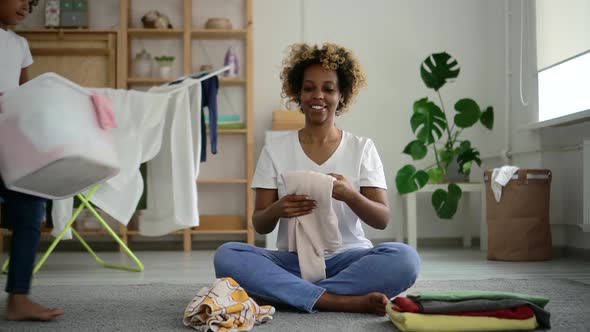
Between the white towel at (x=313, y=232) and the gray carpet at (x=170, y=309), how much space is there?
162 mm

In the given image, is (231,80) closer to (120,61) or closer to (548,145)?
(120,61)

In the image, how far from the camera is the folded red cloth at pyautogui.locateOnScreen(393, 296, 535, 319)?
174cm

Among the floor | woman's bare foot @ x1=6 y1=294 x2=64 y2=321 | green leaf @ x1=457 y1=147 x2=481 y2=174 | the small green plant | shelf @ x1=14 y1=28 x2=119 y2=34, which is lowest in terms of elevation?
the floor

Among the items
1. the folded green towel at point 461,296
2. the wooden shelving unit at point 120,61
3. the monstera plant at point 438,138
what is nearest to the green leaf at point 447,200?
the monstera plant at point 438,138

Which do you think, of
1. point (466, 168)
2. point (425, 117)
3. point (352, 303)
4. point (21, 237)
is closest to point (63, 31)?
point (425, 117)

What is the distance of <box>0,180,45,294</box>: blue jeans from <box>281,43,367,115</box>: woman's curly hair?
0.96 meters

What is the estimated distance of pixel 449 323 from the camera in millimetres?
1714

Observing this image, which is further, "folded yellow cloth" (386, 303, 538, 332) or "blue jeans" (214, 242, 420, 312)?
"blue jeans" (214, 242, 420, 312)

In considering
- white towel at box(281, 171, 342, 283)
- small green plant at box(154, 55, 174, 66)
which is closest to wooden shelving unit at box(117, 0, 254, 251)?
small green plant at box(154, 55, 174, 66)

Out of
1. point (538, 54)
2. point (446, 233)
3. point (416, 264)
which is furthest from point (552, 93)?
point (416, 264)

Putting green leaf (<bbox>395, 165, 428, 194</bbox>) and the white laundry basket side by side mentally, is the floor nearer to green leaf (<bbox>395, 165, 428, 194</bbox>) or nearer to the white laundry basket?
green leaf (<bbox>395, 165, 428, 194</bbox>)

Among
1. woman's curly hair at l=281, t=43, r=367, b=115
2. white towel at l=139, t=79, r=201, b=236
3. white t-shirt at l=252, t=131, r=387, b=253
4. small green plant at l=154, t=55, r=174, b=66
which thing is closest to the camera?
white t-shirt at l=252, t=131, r=387, b=253

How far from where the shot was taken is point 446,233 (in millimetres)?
5094

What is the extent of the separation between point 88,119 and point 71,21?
313 cm
